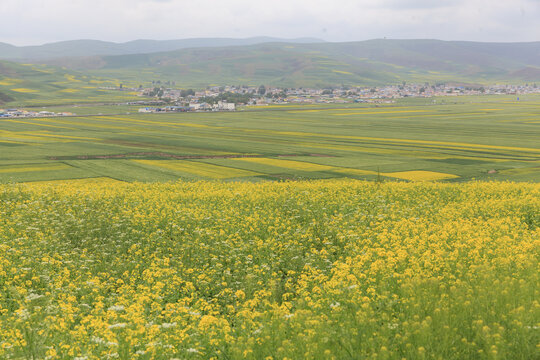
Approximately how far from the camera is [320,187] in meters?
36.4

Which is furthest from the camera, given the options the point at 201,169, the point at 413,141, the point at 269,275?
the point at 413,141

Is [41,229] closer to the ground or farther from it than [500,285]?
closer to the ground

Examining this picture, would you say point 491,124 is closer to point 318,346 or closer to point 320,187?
point 320,187

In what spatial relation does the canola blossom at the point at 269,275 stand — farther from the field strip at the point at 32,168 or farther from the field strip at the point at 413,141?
the field strip at the point at 413,141

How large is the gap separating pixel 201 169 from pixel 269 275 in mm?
47714

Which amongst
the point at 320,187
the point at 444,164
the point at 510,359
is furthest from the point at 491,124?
the point at 510,359

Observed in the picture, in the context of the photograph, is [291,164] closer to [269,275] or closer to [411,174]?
[411,174]

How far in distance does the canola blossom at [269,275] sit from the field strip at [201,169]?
931 inches

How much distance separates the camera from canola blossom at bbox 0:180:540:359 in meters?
10.7

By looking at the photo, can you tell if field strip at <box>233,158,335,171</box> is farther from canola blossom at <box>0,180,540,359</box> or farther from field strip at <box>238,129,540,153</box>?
field strip at <box>238,129,540,153</box>

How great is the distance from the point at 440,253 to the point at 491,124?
443ft

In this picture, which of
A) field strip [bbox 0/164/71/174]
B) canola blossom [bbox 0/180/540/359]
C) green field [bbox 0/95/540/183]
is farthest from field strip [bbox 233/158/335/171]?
canola blossom [bbox 0/180/540/359]

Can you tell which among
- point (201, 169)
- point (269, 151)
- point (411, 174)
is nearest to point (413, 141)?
point (269, 151)

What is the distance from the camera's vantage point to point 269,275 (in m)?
17.8
